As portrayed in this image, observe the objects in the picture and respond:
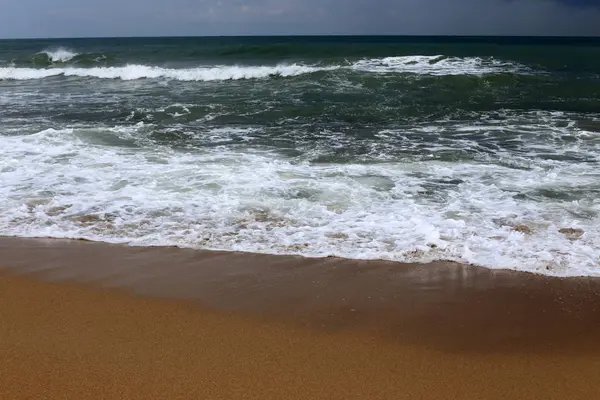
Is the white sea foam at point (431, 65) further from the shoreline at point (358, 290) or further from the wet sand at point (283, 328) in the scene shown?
the wet sand at point (283, 328)

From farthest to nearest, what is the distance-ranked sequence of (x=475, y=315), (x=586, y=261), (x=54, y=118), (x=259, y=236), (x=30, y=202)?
1. (x=54, y=118)
2. (x=30, y=202)
3. (x=259, y=236)
4. (x=586, y=261)
5. (x=475, y=315)

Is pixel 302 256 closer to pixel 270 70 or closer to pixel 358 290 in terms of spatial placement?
pixel 358 290

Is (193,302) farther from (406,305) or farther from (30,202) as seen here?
(30,202)

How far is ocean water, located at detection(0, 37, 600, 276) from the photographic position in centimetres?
483

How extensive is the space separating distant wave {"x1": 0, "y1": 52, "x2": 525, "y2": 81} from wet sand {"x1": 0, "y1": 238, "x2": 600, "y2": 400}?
20642 millimetres

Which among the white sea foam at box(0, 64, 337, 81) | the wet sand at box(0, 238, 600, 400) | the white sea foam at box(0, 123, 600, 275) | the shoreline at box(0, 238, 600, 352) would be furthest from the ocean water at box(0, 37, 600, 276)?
the white sea foam at box(0, 64, 337, 81)

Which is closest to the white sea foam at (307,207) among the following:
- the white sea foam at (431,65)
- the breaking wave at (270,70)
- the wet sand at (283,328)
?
the wet sand at (283,328)

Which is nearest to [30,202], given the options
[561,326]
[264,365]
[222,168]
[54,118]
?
[222,168]

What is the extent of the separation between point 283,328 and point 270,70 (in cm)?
2370

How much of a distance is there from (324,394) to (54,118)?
461 inches

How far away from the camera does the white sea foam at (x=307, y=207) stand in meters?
4.63

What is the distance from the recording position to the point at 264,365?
298cm

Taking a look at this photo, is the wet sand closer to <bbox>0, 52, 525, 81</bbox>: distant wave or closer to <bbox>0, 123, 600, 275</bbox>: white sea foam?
<bbox>0, 123, 600, 275</bbox>: white sea foam

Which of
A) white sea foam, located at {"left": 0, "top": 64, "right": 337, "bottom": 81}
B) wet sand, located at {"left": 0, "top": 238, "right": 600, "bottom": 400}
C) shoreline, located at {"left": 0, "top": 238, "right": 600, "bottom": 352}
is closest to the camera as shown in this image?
wet sand, located at {"left": 0, "top": 238, "right": 600, "bottom": 400}
